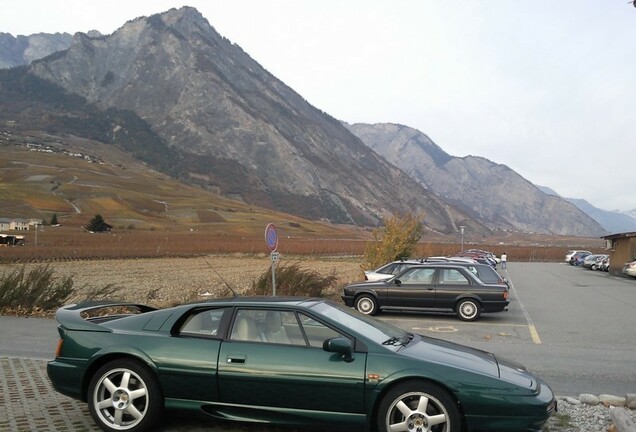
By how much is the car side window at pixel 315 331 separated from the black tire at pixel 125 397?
146cm

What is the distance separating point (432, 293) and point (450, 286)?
19.9 inches

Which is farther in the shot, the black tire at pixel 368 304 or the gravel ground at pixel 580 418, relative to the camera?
the black tire at pixel 368 304

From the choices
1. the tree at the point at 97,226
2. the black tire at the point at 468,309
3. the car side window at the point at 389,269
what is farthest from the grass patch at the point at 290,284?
the tree at the point at 97,226

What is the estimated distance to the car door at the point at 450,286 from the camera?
48.9 ft

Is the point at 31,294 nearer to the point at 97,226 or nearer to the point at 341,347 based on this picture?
the point at 341,347

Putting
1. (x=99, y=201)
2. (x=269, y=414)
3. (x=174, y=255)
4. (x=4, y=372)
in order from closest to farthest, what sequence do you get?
1. (x=269, y=414)
2. (x=4, y=372)
3. (x=174, y=255)
4. (x=99, y=201)

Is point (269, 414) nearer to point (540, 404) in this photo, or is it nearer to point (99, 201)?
point (540, 404)

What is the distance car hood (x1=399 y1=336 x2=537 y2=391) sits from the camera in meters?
5.07

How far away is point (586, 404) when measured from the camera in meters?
6.61

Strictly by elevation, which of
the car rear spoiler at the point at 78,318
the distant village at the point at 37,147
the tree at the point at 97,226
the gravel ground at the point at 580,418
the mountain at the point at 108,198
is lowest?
the gravel ground at the point at 580,418

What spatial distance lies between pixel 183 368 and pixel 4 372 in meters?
3.74

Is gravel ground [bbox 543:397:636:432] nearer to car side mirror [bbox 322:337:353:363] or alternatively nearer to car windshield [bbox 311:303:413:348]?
car windshield [bbox 311:303:413:348]

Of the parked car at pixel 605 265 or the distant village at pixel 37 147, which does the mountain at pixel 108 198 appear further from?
the parked car at pixel 605 265

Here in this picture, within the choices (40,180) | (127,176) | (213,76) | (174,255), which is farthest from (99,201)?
(213,76)
